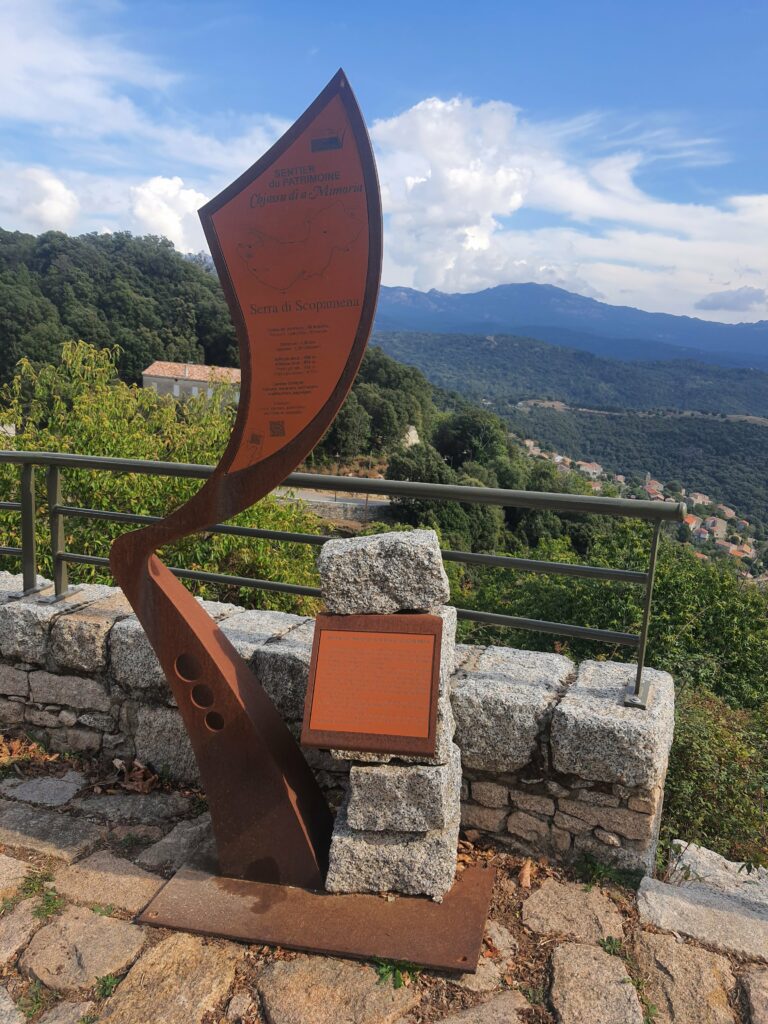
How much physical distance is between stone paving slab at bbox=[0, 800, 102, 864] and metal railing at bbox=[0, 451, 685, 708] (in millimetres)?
1060

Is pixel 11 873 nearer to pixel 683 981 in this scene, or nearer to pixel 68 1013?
pixel 68 1013

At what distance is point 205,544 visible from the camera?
7461mm

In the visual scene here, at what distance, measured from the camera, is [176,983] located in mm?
2242

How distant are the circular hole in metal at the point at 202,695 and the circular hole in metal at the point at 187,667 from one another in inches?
1.5

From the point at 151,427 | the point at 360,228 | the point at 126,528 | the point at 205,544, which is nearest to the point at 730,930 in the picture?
the point at 360,228

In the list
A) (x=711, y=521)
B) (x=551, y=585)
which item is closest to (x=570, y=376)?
(x=711, y=521)

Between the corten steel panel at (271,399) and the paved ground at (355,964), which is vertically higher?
the corten steel panel at (271,399)

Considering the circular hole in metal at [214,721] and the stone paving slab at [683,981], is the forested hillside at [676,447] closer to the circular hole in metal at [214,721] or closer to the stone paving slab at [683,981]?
the stone paving slab at [683,981]

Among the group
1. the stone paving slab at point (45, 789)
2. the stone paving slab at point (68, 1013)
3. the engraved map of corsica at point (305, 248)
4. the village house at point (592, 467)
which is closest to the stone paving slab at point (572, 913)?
the stone paving slab at point (68, 1013)

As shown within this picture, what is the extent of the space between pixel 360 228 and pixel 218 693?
1.70 metres

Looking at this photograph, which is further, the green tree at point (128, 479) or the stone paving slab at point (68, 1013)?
the green tree at point (128, 479)

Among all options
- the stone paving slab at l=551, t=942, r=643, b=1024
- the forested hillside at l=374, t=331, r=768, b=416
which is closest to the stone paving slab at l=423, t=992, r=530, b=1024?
the stone paving slab at l=551, t=942, r=643, b=1024

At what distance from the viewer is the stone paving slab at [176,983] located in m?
2.12

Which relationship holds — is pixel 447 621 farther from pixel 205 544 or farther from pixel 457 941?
pixel 205 544
